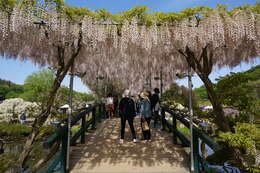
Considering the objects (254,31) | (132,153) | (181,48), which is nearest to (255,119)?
(254,31)

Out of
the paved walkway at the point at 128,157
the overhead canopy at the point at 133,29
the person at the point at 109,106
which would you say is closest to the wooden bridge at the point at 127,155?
the paved walkway at the point at 128,157

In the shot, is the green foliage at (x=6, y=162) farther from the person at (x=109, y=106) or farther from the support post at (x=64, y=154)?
the person at (x=109, y=106)

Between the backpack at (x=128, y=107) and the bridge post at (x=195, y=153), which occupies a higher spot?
the backpack at (x=128, y=107)

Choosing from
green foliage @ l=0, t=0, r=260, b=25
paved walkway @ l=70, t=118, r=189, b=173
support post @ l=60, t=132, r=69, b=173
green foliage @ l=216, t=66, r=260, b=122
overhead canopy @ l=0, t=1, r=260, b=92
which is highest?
Answer: green foliage @ l=0, t=0, r=260, b=25

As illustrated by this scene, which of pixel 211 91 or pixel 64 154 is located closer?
pixel 64 154

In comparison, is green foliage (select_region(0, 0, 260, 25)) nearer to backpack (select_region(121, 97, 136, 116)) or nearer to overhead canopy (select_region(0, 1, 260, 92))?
overhead canopy (select_region(0, 1, 260, 92))

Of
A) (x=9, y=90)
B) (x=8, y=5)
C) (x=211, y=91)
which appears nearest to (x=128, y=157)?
(x=211, y=91)

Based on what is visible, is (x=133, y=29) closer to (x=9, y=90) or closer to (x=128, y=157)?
(x=128, y=157)

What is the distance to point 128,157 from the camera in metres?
3.66

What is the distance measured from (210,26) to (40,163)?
464cm

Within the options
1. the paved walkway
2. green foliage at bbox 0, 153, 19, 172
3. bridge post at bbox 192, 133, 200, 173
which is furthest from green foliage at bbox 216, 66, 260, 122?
green foliage at bbox 0, 153, 19, 172

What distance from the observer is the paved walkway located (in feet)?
10.5

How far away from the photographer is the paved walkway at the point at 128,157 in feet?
10.5

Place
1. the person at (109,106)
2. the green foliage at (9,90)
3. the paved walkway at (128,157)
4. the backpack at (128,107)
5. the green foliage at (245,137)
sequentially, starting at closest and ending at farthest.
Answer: the green foliage at (245,137) → the paved walkway at (128,157) → the backpack at (128,107) → the person at (109,106) → the green foliage at (9,90)
